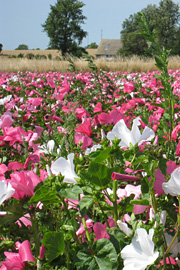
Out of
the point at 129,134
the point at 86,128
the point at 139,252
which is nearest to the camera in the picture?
the point at 139,252

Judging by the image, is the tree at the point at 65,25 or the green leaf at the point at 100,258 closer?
the green leaf at the point at 100,258

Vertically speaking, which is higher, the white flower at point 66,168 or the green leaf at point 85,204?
the white flower at point 66,168

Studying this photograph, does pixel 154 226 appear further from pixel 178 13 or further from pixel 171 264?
pixel 178 13

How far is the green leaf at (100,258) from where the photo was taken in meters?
0.65

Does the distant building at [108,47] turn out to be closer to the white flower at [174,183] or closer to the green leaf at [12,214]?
the green leaf at [12,214]

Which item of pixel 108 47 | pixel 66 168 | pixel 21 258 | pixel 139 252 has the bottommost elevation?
pixel 21 258

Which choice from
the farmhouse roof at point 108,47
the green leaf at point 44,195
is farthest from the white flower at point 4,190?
the farmhouse roof at point 108,47

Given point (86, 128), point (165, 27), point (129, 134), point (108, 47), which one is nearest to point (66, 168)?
point (129, 134)

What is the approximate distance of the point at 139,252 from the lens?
1.97 ft

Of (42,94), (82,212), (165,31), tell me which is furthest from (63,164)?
(165,31)

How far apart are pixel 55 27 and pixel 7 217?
185 feet

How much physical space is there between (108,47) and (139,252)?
7949cm

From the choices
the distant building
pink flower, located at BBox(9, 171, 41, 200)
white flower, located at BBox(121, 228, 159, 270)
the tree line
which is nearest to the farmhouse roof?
the distant building

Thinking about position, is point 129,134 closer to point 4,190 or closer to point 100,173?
point 100,173
